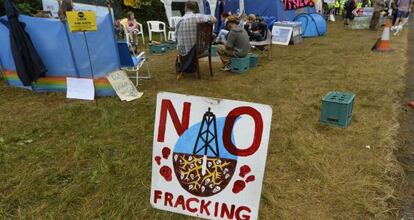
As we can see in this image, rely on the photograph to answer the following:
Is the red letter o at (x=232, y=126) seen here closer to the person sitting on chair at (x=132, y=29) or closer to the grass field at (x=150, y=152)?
the grass field at (x=150, y=152)

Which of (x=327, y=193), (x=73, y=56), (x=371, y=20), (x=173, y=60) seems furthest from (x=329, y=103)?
(x=371, y=20)

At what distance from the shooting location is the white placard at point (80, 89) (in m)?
5.10

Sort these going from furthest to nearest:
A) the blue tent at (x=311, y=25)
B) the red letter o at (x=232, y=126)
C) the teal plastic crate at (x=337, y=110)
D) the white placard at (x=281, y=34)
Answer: the blue tent at (x=311, y=25)
the white placard at (x=281, y=34)
the teal plastic crate at (x=337, y=110)
the red letter o at (x=232, y=126)

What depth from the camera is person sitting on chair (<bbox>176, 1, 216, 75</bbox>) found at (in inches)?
232

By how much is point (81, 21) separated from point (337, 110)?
347cm

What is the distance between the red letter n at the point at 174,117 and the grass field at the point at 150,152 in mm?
943

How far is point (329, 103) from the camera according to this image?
12.6 ft

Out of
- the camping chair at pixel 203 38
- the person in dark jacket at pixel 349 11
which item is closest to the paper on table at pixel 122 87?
the camping chair at pixel 203 38

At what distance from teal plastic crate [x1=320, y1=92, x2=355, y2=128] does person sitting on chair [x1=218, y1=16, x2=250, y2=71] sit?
9.56 ft

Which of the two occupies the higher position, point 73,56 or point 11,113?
point 73,56

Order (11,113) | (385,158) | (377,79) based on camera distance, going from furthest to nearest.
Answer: (377,79)
(11,113)
(385,158)

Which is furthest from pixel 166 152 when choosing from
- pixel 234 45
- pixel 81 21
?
pixel 234 45

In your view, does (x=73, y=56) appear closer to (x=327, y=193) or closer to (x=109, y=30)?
(x=109, y=30)

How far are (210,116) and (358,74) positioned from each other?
539 cm
